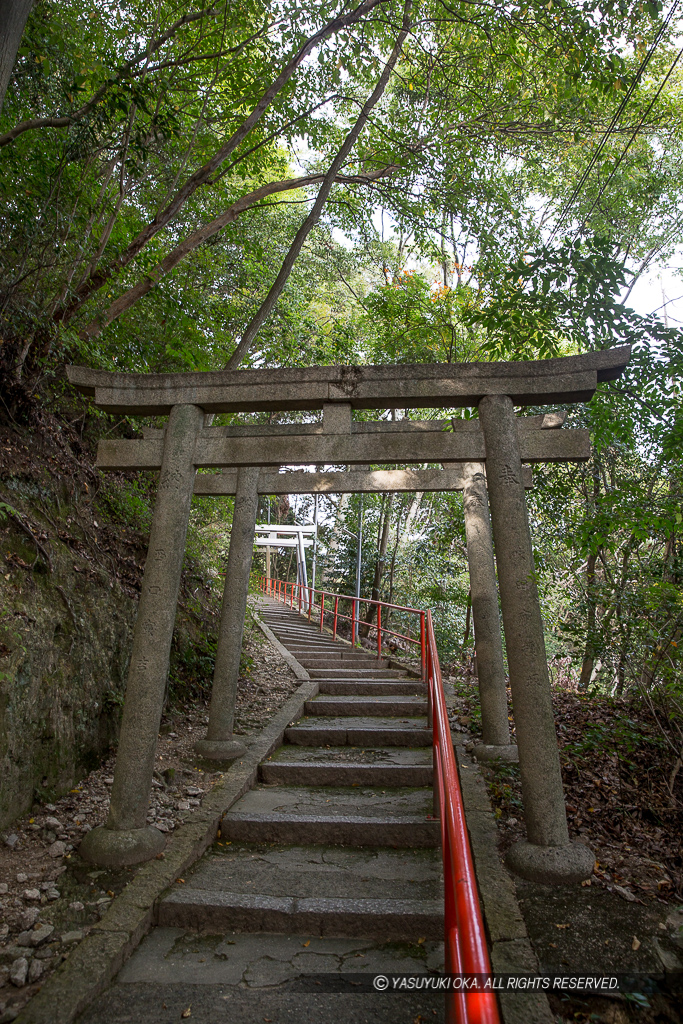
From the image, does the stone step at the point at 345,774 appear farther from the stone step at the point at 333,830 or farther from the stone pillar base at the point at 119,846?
the stone pillar base at the point at 119,846

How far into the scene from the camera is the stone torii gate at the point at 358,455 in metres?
3.37

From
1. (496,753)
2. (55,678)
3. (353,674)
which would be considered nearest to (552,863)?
Result: (496,753)

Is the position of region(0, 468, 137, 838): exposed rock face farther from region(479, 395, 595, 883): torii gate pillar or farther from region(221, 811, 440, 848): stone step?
region(479, 395, 595, 883): torii gate pillar

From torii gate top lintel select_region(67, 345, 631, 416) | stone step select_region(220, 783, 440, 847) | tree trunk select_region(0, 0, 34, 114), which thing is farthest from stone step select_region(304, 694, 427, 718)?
tree trunk select_region(0, 0, 34, 114)

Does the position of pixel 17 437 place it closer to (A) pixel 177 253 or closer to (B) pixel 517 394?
(A) pixel 177 253

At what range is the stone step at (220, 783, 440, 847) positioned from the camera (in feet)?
12.6

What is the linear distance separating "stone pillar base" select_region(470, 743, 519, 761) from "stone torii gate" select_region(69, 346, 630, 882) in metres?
1.75

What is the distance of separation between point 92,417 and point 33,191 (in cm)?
267

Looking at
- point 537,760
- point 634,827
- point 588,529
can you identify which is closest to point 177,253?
point 588,529

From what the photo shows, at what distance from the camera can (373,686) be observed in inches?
297

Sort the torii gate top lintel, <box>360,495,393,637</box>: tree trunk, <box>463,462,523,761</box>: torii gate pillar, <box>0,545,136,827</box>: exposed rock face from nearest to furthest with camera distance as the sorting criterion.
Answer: <box>0,545,136,827</box>: exposed rock face < the torii gate top lintel < <box>463,462,523,761</box>: torii gate pillar < <box>360,495,393,637</box>: tree trunk

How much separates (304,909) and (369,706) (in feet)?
12.1

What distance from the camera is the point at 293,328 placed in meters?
11.8

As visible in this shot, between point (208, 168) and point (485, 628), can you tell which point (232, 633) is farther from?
point (208, 168)
